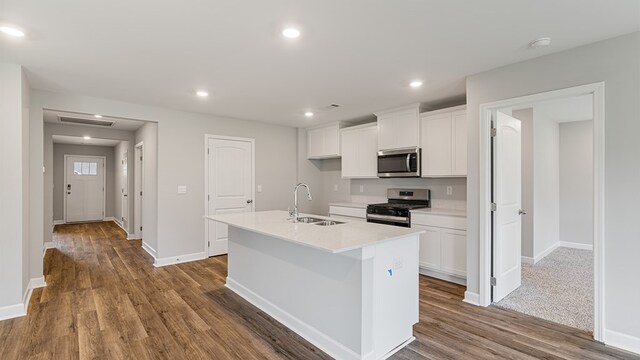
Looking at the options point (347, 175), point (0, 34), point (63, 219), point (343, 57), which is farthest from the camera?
point (63, 219)

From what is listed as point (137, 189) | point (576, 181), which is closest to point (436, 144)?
point (576, 181)

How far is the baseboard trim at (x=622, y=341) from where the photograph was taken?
2252 millimetres

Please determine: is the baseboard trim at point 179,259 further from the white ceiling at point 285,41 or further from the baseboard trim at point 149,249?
the white ceiling at point 285,41

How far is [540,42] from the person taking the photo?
95.0 inches

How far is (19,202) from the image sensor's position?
2.94 m

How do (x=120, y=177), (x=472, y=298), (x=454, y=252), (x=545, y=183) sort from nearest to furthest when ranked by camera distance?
(x=472, y=298) < (x=454, y=252) < (x=545, y=183) < (x=120, y=177)

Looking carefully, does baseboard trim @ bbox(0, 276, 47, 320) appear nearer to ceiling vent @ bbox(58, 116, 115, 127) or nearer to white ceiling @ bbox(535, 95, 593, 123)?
ceiling vent @ bbox(58, 116, 115, 127)

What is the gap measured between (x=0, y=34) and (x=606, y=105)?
464cm

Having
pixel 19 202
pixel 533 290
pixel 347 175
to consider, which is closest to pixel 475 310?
pixel 533 290

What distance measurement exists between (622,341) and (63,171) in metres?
11.6

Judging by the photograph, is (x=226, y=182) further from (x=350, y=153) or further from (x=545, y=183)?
(x=545, y=183)

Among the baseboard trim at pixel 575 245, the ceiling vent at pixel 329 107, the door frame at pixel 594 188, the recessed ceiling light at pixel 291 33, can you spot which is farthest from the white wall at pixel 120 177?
the baseboard trim at pixel 575 245

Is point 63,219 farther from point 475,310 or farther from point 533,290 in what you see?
point 533,290

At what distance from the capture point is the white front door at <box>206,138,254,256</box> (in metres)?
5.16
